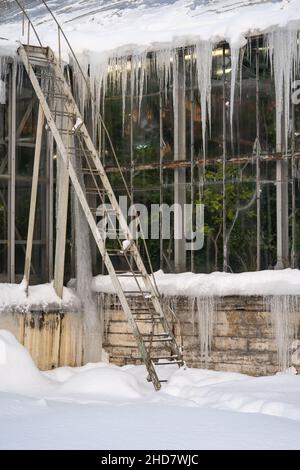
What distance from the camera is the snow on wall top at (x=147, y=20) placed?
13516mm

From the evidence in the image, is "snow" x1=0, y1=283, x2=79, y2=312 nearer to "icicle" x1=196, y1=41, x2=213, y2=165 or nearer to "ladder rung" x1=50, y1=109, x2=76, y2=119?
"ladder rung" x1=50, y1=109, x2=76, y2=119

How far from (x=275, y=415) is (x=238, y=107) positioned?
5.35 m

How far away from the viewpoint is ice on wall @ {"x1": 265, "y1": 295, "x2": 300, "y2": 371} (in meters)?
12.6

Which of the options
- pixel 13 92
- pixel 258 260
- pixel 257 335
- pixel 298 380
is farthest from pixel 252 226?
pixel 13 92

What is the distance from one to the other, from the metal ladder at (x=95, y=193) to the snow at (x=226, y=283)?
22 centimetres

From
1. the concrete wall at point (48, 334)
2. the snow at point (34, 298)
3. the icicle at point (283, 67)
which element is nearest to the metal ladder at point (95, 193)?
the snow at point (34, 298)

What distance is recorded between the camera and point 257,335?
1298 cm

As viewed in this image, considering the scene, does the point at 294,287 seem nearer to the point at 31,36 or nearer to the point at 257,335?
the point at 257,335

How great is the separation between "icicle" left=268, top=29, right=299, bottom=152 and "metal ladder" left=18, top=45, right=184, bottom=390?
2.83 metres

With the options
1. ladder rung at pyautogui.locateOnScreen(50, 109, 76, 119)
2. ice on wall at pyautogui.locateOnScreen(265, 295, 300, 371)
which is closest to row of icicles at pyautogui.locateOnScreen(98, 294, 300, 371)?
ice on wall at pyautogui.locateOnScreen(265, 295, 300, 371)

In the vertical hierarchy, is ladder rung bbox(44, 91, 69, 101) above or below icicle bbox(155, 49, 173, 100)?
below

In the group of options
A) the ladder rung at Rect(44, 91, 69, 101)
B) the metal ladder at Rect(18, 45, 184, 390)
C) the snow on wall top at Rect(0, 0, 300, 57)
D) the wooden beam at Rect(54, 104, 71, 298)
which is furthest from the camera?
the wooden beam at Rect(54, 104, 71, 298)

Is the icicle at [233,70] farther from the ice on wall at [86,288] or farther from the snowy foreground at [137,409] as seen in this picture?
the snowy foreground at [137,409]
